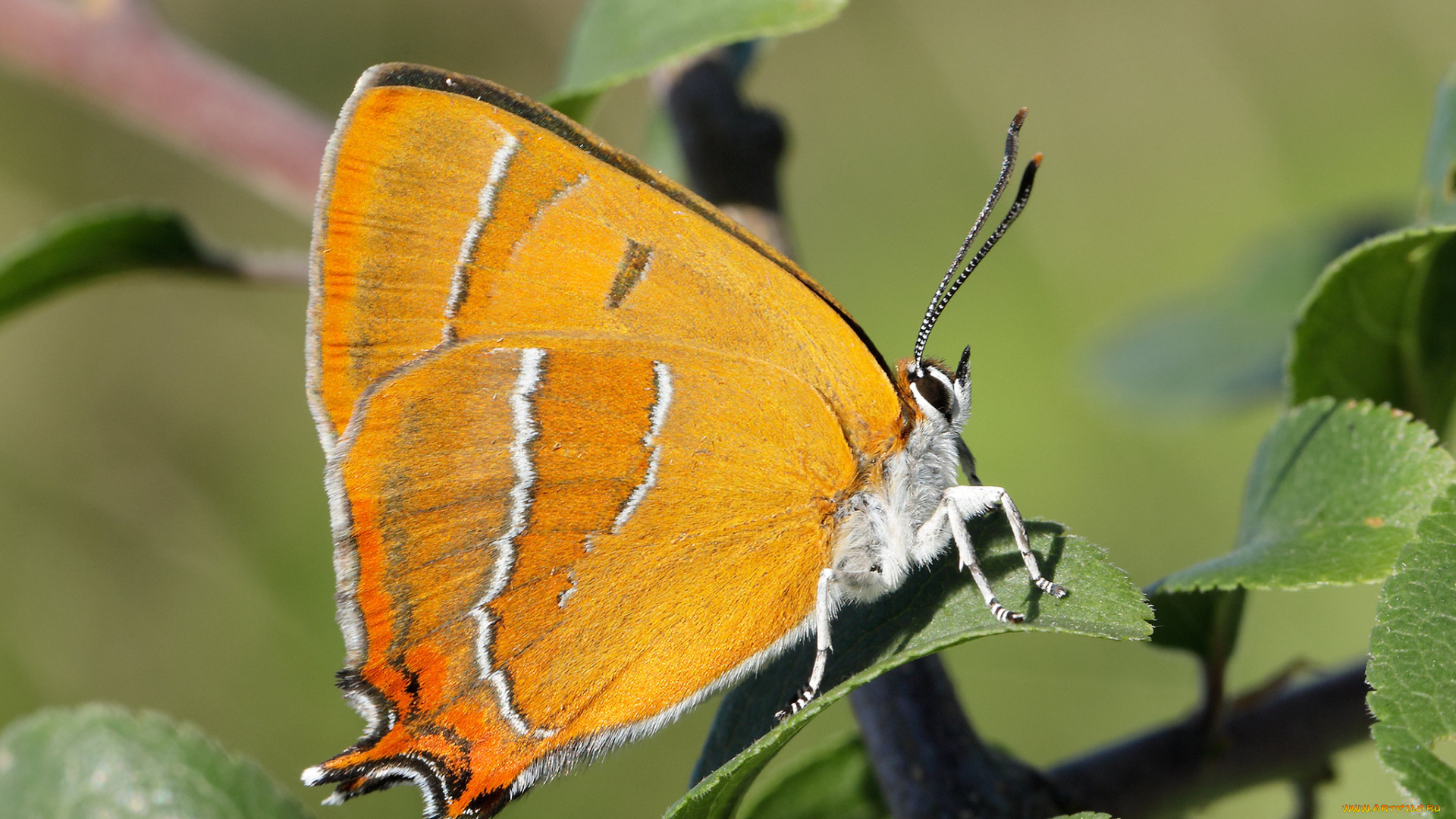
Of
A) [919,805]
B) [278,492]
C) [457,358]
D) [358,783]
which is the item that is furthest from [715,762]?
[278,492]

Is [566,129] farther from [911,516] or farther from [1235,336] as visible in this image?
[1235,336]

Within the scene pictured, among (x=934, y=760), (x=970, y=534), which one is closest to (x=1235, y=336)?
(x=970, y=534)

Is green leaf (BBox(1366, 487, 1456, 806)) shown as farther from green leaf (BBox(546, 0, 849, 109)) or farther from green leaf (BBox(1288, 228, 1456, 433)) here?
green leaf (BBox(546, 0, 849, 109))

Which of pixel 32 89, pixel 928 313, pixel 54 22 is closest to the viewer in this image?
pixel 928 313

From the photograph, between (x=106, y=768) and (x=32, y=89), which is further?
(x=32, y=89)

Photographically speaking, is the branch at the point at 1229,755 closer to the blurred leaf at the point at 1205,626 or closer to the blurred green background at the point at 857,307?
the blurred leaf at the point at 1205,626

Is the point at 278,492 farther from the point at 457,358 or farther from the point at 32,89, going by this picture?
the point at 457,358

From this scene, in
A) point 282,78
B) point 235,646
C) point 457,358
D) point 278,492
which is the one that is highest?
point 282,78
